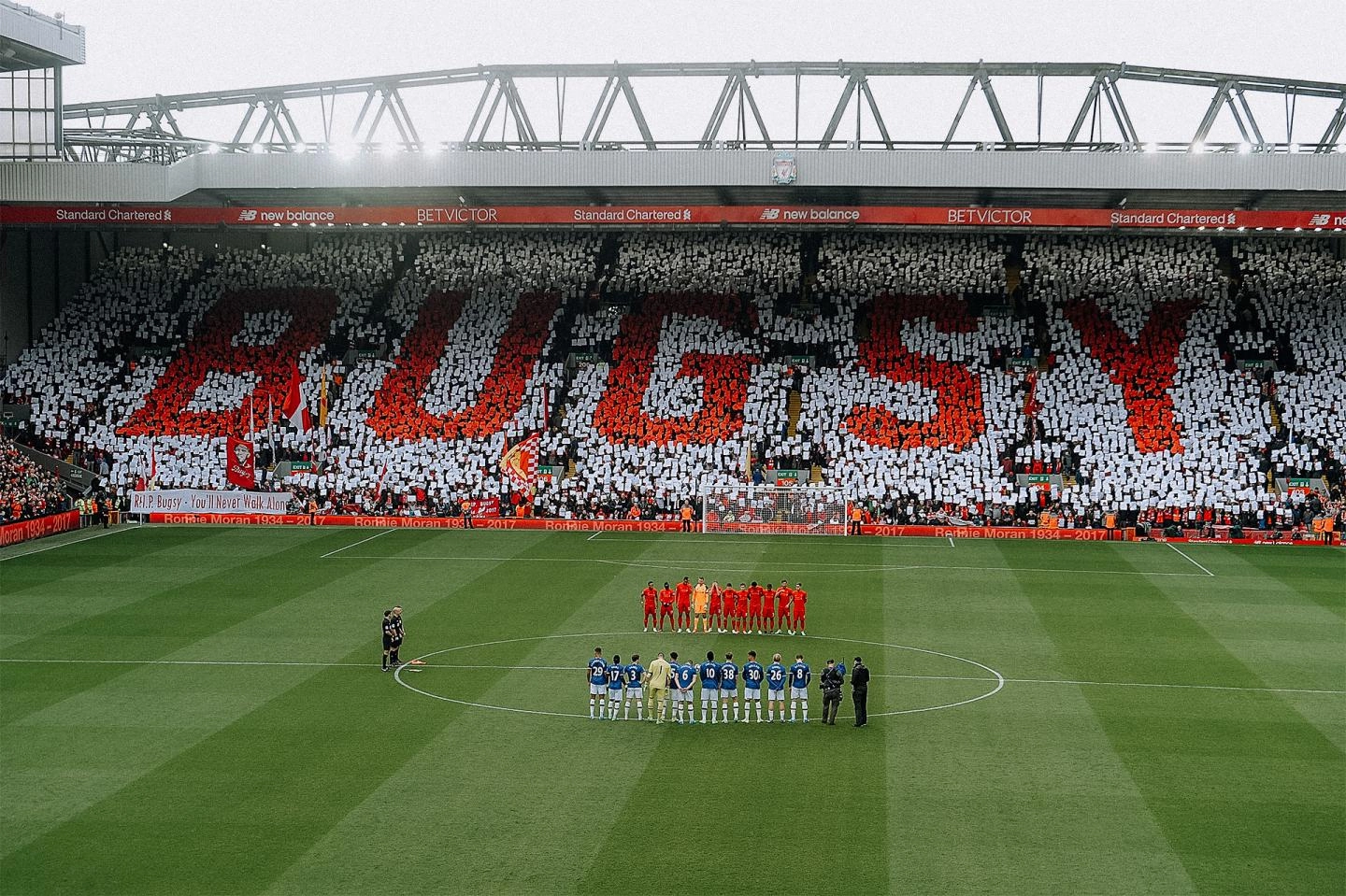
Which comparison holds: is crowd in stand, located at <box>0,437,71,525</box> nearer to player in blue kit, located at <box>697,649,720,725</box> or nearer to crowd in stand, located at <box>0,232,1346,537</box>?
crowd in stand, located at <box>0,232,1346,537</box>

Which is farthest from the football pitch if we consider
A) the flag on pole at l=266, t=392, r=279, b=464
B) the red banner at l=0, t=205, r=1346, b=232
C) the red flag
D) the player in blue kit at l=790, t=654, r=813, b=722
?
the red banner at l=0, t=205, r=1346, b=232

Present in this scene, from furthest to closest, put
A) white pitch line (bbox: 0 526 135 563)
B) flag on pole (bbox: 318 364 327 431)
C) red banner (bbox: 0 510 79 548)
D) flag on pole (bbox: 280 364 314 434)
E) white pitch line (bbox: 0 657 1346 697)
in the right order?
flag on pole (bbox: 318 364 327 431) → flag on pole (bbox: 280 364 314 434) → red banner (bbox: 0 510 79 548) → white pitch line (bbox: 0 526 135 563) → white pitch line (bbox: 0 657 1346 697)

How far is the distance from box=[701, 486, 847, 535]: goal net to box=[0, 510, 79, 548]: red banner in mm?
20174

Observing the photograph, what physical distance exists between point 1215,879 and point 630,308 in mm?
44607

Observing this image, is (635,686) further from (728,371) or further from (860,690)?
(728,371)

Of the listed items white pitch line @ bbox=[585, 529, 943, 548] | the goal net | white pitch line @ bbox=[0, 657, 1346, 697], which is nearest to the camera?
white pitch line @ bbox=[0, 657, 1346, 697]

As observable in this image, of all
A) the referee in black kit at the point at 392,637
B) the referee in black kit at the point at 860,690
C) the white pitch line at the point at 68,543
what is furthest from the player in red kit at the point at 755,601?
the white pitch line at the point at 68,543

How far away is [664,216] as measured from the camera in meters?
52.3

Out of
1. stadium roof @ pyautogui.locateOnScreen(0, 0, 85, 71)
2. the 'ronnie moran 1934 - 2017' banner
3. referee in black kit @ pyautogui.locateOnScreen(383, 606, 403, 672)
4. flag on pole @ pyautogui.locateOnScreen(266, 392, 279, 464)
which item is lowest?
referee in black kit @ pyautogui.locateOnScreen(383, 606, 403, 672)

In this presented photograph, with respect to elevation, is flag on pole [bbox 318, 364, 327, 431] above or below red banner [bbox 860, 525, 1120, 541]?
above

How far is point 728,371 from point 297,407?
16046 mm

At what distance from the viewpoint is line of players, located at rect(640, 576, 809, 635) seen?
30.5 metres

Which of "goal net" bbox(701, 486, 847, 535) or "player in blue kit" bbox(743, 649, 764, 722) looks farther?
"goal net" bbox(701, 486, 847, 535)

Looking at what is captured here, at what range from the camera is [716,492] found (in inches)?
1912
